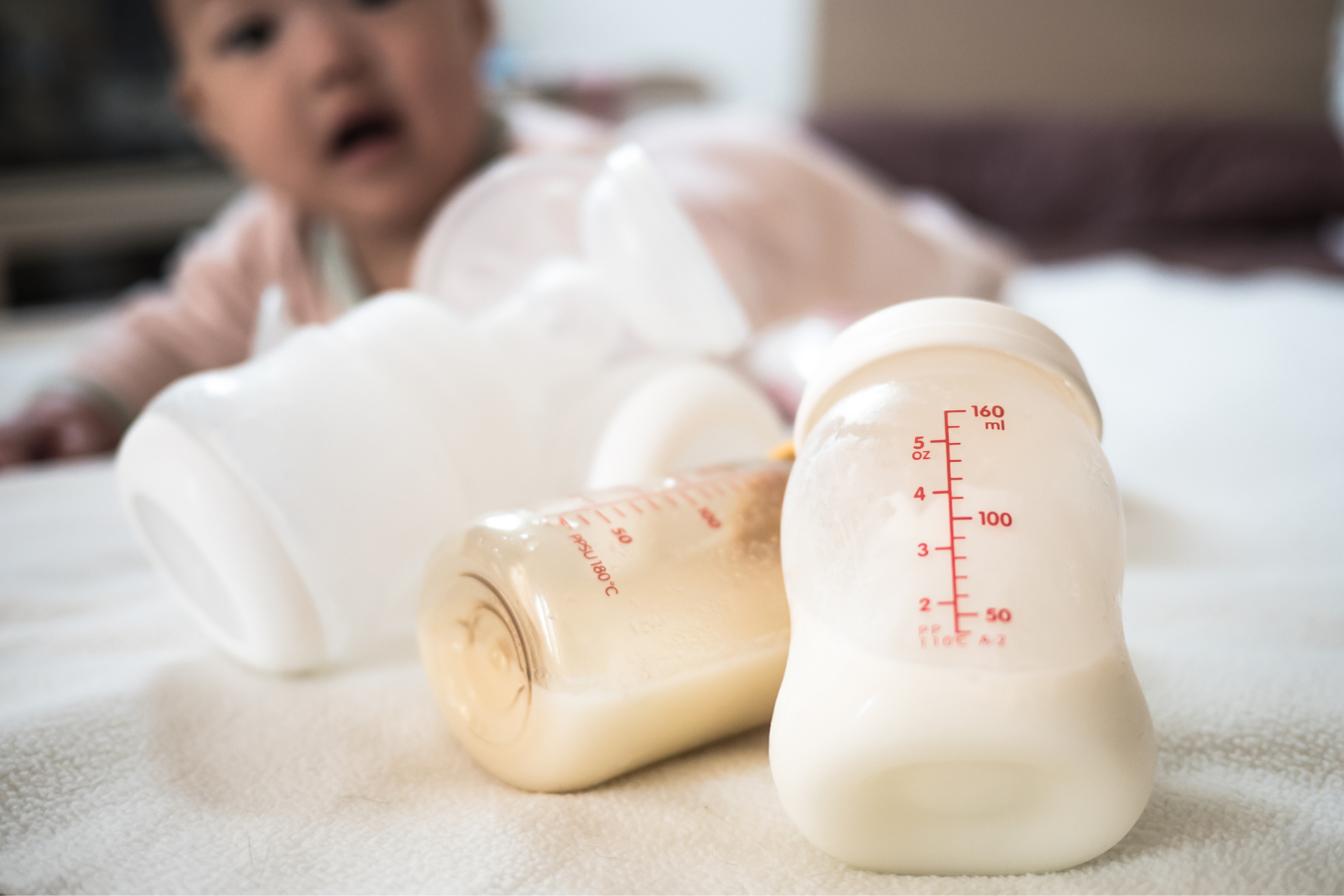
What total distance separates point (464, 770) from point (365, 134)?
78cm

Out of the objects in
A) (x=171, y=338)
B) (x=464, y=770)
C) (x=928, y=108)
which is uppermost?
(x=464, y=770)

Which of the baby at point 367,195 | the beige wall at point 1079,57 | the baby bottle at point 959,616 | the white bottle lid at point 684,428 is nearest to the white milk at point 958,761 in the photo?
the baby bottle at point 959,616

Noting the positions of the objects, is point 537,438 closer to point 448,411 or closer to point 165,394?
point 448,411

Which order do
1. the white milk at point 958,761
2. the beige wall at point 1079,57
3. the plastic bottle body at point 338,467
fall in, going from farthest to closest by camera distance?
the beige wall at point 1079,57 → the plastic bottle body at point 338,467 → the white milk at point 958,761

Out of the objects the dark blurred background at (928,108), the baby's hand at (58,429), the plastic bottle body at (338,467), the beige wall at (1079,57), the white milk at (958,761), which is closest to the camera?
the white milk at (958,761)

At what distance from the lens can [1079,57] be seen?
2750 mm

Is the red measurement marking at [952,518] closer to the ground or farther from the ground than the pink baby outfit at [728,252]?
farther from the ground

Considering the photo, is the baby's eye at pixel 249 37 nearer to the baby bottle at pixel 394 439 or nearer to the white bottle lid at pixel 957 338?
the baby bottle at pixel 394 439

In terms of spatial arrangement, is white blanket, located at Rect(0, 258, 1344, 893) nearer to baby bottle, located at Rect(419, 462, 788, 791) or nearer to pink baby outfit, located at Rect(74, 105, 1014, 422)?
baby bottle, located at Rect(419, 462, 788, 791)

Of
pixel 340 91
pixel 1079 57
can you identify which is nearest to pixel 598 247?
pixel 340 91

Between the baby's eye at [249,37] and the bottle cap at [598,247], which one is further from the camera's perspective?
the baby's eye at [249,37]

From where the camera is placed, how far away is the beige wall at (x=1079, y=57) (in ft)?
8.82

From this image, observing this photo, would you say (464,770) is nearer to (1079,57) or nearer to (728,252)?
(728,252)

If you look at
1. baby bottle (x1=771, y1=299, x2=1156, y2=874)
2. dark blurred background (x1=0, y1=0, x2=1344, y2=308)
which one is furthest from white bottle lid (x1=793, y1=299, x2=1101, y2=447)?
dark blurred background (x1=0, y1=0, x2=1344, y2=308)
